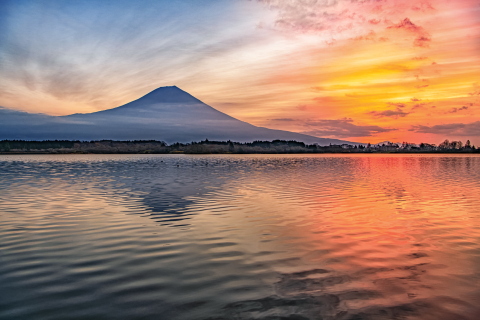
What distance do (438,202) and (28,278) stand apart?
2276cm

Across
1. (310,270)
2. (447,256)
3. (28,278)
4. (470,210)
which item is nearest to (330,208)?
(470,210)

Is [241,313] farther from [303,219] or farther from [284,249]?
[303,219]

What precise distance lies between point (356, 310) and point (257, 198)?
55.3 ft

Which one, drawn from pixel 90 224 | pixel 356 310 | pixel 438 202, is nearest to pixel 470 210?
pixel 438 202

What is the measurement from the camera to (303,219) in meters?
16.6

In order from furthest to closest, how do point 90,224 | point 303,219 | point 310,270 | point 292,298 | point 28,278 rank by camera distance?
point 303,219 → point 90,224 → point 310,270 → point 28,278 → point 292,298

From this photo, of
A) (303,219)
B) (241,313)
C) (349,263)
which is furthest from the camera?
(303,219)

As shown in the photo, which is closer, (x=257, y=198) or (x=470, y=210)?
(x=470, y=210)

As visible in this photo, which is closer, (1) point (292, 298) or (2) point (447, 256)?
(1) point (292, 298)

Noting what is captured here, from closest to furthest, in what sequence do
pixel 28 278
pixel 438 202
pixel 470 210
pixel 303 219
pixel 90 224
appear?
pixel 28 278
pixel 90 224
pixel 303 219
pixel 470 210
pixel 438 202

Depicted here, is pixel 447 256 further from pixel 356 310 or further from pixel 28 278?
pixel 28 278

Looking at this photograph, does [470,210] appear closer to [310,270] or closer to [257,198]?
[257,198]

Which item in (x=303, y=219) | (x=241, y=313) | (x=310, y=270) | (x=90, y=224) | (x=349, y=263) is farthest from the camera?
(x=303, y=219)

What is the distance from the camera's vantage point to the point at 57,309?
6.89 meters
